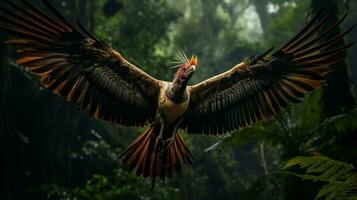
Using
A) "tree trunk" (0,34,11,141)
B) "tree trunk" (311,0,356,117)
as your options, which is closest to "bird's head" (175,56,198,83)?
"tree trunk" (311,0,356,117)

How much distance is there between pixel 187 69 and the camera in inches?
153

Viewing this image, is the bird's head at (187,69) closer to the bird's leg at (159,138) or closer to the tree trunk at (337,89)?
the bird's leg at (159,138)

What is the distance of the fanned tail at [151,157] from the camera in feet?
13.8

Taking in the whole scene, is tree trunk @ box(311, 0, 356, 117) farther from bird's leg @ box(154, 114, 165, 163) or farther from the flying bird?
bird's leg @ box(154, 114, 165, 163)

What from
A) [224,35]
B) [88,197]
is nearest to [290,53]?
[88,197]

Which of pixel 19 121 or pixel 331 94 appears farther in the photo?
pixel 19 121

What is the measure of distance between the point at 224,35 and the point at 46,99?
9.34 m

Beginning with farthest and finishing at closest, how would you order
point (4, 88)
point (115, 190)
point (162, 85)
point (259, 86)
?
point (115, 190) < point (4, 88) < point (259, 86) < point (162, 85)

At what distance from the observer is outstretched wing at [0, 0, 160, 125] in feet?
12.1

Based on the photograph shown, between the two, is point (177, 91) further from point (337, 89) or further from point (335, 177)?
point (337, 89)

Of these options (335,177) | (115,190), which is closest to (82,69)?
(335,177)

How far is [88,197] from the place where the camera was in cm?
742

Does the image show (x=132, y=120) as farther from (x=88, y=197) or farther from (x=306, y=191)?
(x=88, y=197)

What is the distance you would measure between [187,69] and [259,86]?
113 centimetres
